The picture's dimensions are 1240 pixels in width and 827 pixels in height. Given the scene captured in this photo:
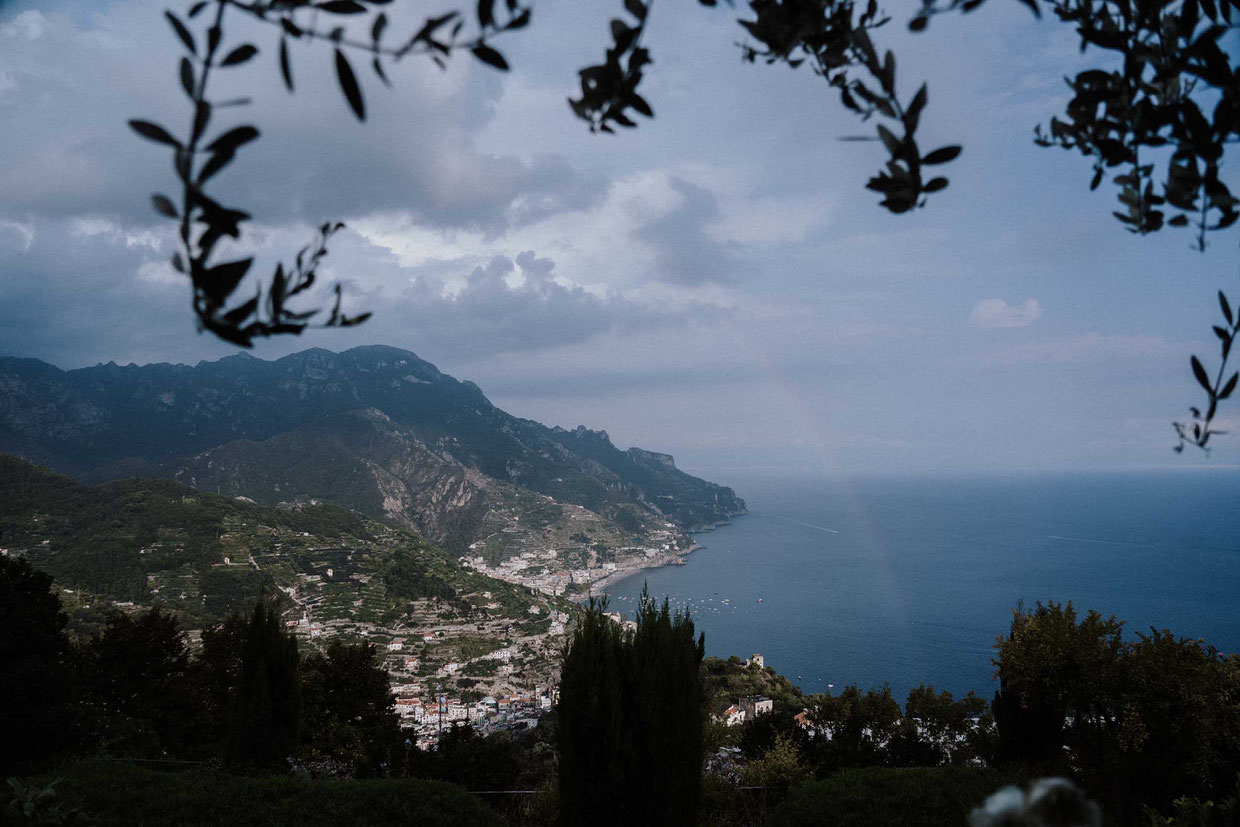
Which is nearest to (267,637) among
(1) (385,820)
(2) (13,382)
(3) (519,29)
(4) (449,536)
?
(1) (385,820)

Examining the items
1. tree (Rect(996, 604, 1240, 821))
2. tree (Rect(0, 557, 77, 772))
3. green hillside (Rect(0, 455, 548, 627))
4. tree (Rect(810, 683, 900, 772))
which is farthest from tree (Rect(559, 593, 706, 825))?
green hillside (Rect(0, 455, 548, 627))

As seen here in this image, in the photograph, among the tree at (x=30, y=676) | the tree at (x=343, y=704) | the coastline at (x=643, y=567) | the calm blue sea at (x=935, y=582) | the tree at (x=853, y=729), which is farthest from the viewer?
the coastline at (x=643, y=567)

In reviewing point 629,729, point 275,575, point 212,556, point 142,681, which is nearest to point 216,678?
point 142,681

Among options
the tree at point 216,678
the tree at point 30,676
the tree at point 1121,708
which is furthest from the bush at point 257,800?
the tree at point 1121,708

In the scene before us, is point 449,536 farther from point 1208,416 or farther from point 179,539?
point 1208,416

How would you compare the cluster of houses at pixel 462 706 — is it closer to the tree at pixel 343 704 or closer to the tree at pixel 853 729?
the tree at pixel 343 704

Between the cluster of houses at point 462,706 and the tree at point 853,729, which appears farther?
the cluster of houses at point 462,706

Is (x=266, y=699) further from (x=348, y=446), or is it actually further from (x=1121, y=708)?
(x=348, y=446)

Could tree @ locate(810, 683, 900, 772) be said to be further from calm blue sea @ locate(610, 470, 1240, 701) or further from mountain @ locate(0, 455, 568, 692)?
mountain @ locate(0, 455, 568, 692)
